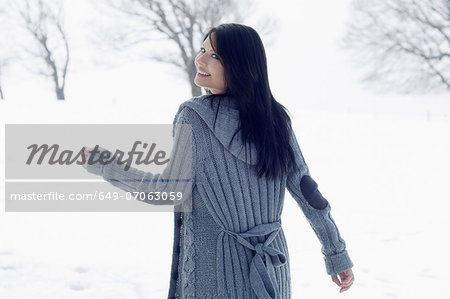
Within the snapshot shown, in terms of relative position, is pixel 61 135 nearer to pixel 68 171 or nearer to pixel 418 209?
pixel 68 171

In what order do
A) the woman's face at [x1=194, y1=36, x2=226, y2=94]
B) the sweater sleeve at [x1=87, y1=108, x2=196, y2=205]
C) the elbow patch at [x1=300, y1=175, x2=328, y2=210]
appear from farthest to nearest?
1. the elbow patch at [x1=300, y1=175, x2=328, y2=210]
2. the woman's face at [x1=194, y1=36, x2=226, y2=94]
3. the sweater sleeve at [x1=87, y1=108, x2=196, y2=205]

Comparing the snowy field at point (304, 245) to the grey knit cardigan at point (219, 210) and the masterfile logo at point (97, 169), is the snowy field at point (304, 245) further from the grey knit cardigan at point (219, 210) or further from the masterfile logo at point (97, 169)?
the grey knit cardigan at point (219, 210)

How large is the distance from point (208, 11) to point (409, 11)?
26.9ft

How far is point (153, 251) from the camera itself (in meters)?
4.09

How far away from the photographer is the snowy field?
133 inches

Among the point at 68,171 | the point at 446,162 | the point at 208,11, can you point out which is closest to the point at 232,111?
the point at 68,171

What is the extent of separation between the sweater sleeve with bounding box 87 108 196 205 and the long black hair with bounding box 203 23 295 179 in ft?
0.62

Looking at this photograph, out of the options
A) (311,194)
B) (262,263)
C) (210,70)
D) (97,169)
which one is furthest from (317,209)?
(97,169)

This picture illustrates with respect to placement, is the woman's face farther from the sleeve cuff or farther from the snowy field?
the snowy field

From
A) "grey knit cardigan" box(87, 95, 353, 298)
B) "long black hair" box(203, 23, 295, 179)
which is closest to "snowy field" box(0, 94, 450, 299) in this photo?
"grey knit cardigan" box(87, 95, 353, 298)

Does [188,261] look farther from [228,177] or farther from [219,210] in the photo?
[228,177]

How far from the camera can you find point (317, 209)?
5.57ft

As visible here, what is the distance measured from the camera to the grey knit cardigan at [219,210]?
1.47m

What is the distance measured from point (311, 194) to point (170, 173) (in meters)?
0.55
